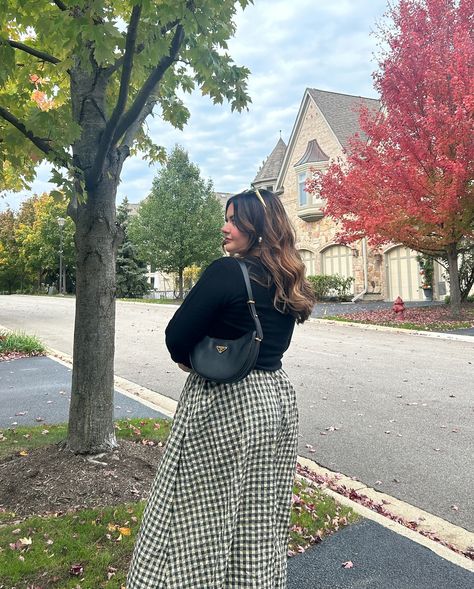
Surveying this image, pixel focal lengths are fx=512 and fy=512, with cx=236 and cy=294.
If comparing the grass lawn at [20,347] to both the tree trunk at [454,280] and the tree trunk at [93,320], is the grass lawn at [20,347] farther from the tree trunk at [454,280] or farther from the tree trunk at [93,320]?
the tree trunk at [454,280]

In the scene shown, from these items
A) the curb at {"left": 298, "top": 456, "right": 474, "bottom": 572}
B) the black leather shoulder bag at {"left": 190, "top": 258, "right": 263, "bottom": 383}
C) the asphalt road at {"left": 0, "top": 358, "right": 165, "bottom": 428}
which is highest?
the black leather shoulder bag at {"left": 190, "top": 258, "right": 263, "bottom": 383}

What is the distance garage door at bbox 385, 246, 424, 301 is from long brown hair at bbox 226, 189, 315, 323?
23456mm

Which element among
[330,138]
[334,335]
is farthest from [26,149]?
[330,138]

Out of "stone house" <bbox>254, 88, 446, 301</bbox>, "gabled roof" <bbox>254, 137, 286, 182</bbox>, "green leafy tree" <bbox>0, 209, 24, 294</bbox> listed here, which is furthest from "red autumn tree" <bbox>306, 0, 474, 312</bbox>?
"green leafy tree" <bbox>0, 209, 24, 294</bbox>

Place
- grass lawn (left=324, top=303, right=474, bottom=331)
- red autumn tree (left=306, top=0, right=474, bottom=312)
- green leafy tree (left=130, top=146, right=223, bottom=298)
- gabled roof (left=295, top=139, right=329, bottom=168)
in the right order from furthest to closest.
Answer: green leafy tree (left=130, top=146, right=223, bottom=298), gabled roof (left=295, top=139, right=329, bottom=168), grass lawn (left=324, top=303, right=474, bottom=331), red autumn tree (left=306, top=0, right=474, bottom=312)

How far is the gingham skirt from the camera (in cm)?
190

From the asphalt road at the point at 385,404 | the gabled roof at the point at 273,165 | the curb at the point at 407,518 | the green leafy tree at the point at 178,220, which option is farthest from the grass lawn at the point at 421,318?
the gabled roof at the point at 273,165

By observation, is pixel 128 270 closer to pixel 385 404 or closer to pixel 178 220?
pixel 178 220

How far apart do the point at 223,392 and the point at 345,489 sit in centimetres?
261

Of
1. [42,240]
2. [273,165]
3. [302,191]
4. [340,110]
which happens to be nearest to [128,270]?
[273,165]

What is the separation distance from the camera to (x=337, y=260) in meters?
27.8

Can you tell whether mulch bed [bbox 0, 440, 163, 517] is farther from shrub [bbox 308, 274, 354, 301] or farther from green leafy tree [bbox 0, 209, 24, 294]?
green leafy tree [bbox 0, 209, 24, 294]

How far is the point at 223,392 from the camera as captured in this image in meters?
1.96

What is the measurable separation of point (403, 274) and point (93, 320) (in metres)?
23.0
